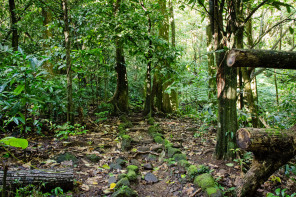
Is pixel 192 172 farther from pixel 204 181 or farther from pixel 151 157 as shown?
pixel 151 157

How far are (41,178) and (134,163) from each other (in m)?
1.99

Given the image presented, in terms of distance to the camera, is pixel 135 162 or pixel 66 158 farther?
pixel 135 162

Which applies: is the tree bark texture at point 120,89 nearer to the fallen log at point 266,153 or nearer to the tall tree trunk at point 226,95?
the tall tree trunk at point 226,95

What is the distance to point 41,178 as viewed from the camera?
2.68 m

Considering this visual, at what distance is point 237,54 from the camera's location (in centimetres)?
256

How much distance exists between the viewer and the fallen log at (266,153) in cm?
264

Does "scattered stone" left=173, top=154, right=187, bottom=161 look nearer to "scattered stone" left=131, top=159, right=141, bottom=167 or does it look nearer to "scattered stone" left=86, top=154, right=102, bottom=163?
"scattered stone" left=131, top=159, right=141, bottom=167

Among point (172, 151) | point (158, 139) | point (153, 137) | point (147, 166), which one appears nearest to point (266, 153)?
point (172, 151)

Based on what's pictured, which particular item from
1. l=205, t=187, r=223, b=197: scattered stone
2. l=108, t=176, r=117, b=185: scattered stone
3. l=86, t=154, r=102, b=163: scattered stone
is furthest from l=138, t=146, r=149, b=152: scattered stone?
l=205, t=187, r=223, b=197: scattered stone

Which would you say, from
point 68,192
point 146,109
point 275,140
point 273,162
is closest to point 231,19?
point 275,140

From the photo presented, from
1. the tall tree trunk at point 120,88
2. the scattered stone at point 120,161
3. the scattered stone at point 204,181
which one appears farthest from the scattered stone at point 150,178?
the tall tree trunk at point 120,88

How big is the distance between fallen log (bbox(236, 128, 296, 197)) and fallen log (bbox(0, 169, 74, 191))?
2398mm

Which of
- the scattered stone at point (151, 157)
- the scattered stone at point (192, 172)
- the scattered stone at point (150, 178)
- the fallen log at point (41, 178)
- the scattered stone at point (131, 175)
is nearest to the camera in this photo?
the fallen log at point (41, 178)

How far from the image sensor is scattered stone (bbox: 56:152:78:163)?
3.80 metres
